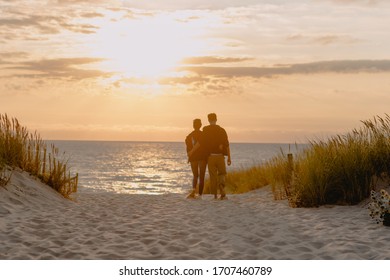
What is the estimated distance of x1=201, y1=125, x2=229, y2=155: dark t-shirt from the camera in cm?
1420

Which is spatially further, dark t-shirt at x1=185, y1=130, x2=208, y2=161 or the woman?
the woman

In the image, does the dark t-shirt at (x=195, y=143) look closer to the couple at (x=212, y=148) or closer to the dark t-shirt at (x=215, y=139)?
the couple at (x=212, y=148)

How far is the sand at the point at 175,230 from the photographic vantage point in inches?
293

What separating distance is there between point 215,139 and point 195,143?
834mm

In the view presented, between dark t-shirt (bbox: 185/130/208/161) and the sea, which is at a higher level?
dark t-shirt (bbox: 185/130/208/161)

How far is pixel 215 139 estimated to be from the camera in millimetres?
14195

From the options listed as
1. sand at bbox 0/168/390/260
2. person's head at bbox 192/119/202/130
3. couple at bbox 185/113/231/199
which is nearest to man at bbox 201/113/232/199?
couple at bbox 185/113/231/199

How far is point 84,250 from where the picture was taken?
7.56 meters

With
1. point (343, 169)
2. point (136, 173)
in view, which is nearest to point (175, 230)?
point (343, 169)

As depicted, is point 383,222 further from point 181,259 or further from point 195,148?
point 195,148

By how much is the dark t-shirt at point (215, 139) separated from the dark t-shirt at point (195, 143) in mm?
189

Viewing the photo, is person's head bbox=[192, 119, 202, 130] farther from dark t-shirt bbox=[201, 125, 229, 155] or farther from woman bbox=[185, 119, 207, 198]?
dark t-shirt bbox=[201, 125, 229, 155]

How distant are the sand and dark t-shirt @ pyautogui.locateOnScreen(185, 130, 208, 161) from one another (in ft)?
6.04

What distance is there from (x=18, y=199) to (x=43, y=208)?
0.65 meters
